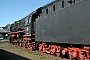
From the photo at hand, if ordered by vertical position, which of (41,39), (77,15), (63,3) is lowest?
(41,39)

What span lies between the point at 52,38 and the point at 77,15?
4156mm

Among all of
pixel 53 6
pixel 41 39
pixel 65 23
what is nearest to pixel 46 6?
pixel 53 6

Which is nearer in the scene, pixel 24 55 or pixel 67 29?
pixel 67 29

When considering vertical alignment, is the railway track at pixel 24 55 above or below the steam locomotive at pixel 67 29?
below

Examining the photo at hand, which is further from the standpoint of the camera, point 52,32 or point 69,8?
point 52,32

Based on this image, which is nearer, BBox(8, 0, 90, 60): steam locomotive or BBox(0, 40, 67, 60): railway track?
BBox(8, 0, 90, 60): steam locomotive

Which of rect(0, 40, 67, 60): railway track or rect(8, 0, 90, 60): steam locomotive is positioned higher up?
rect(8, 0, 90, 60): steam locomotive

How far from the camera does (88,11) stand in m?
9.99

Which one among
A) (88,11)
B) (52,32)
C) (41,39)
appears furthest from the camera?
(41,39)

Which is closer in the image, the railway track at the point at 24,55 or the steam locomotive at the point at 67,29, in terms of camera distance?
the steam locomotive at the point at 67,29

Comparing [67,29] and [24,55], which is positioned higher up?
[67,29]

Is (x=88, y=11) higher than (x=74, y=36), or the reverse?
(x=88, y=11)

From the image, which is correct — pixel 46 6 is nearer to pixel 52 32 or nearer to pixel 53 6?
pixel 53 6

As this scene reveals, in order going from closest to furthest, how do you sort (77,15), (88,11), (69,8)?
(88,11) < (77,15) < (69,8)
